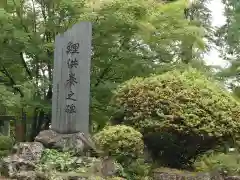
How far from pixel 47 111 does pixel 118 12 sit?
3.23m

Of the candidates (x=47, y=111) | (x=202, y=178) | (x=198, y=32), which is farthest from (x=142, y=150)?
(x=198, y=32)

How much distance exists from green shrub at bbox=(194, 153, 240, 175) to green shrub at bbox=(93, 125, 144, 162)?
5.46 feet

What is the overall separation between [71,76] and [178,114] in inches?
103

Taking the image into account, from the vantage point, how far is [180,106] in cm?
828

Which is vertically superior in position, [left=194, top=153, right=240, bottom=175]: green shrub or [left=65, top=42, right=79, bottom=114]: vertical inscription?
[left=65, top=42, right=79, bottom=114]: vertical inscription

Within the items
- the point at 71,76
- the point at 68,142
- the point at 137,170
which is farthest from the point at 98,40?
the point at 137,170

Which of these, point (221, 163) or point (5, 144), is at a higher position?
point (5, 144)

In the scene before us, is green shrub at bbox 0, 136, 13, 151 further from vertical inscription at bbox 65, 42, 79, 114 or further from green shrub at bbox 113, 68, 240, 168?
green shrub at bbox 113, 68, 240, 168

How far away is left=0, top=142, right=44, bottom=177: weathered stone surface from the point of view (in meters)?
7.89

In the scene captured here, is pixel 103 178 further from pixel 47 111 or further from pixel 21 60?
pixel 21 60

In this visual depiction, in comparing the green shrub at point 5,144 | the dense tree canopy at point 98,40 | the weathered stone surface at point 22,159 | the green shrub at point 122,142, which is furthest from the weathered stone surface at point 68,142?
the green shrub at point 5,144

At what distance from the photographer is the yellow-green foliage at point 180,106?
8.13 m

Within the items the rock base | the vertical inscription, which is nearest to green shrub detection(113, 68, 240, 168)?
the vertical inscription

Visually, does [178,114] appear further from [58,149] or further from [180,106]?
[58,149]
